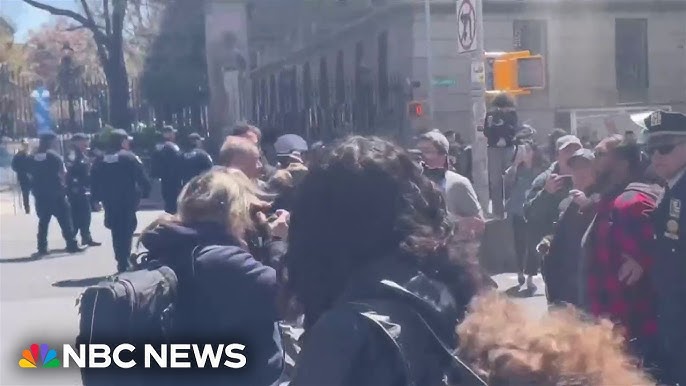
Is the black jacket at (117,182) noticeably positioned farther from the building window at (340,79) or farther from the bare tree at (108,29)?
the bare tree at (108,29)

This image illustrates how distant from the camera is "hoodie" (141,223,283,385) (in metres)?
3.92

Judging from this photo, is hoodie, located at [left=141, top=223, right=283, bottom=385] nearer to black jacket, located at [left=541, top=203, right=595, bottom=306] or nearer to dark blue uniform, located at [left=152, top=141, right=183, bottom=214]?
black jacket, located at [left=541, top=203, right=595, bottom=306]

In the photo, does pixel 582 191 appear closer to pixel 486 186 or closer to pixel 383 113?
pixel 486 186

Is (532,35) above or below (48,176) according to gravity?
above

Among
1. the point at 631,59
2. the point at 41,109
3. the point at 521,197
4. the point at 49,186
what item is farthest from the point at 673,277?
the point at 631,59

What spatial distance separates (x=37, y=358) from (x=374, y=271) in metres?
5.99

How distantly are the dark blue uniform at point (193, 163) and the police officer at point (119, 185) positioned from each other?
93 centimetres

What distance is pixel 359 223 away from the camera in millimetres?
2510

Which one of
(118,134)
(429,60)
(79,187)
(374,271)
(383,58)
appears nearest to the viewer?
(374,271)

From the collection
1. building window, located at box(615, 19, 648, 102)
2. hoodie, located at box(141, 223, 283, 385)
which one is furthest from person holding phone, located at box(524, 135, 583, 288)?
building window, located at box(615, 19, 648, 102)

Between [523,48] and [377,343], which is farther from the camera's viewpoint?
[523,48]

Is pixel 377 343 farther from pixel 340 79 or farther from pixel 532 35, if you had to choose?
pixel 340 79

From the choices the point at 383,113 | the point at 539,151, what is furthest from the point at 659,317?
the point at 383,113

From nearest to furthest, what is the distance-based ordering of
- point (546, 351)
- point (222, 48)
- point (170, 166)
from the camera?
point (546, 351), point (170, 166), point (222, 48)
